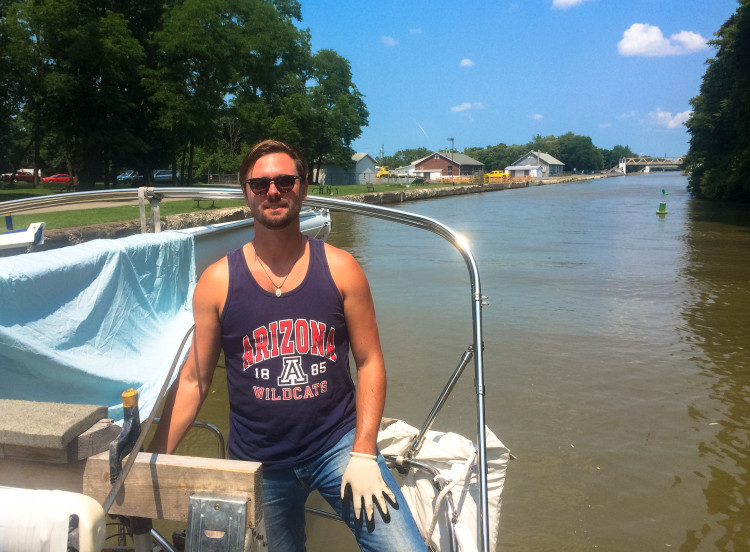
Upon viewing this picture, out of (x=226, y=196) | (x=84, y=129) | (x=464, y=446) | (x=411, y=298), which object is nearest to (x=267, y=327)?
(x=464, y=446)

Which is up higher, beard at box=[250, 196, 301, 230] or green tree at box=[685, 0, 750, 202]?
green tree at box=[685, 0, 750, 202]

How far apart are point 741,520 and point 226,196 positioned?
3822 millimetres

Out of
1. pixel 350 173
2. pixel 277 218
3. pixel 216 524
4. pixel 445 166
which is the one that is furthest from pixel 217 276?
pixel 445 166

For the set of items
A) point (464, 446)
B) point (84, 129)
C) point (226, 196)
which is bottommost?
point (464, 446)

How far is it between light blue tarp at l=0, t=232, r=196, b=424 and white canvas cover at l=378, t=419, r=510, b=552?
129 centimetres

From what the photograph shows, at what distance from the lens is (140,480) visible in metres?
1.70

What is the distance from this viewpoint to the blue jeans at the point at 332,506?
1.96m

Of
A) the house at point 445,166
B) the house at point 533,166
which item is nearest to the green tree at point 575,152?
the house at point 533,166

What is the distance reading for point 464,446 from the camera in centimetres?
271

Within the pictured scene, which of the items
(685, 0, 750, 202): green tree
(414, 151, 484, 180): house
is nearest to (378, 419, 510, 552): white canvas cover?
(685, 0, 750, 202): green tree

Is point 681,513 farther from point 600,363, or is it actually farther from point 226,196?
point 226,196

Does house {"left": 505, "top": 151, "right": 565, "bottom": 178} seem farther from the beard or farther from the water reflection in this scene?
the beard

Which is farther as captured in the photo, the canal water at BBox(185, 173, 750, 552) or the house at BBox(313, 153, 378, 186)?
the house at BBox(313, 153, 378, 186)

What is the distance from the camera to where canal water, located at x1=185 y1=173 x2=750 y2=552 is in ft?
12.9
